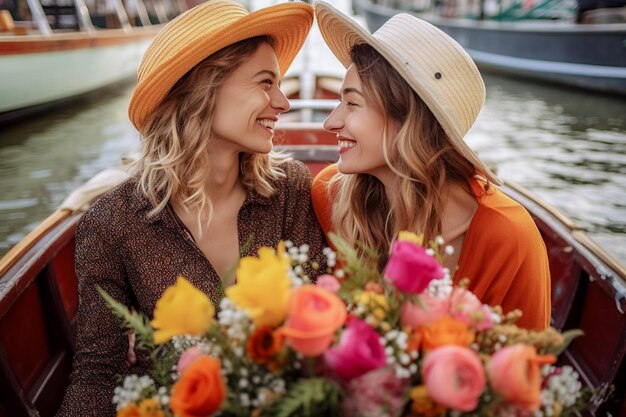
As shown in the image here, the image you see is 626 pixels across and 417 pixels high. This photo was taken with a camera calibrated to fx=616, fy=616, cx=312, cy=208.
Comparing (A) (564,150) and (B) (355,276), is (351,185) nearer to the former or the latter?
(B) (355,276)

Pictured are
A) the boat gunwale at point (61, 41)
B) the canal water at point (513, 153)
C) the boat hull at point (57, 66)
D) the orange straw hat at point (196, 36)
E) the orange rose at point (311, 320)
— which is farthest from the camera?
the boat hull at point (57, 66)

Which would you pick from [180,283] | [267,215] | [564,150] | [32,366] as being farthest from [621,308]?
[564,150]

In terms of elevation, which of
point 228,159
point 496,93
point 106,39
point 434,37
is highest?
point 434,37

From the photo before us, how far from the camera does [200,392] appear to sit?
74cm

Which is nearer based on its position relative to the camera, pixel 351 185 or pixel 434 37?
pixel 434 37

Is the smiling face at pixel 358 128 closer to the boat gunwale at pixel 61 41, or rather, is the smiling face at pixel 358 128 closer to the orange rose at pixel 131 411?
the orange rose at pixel 131 411

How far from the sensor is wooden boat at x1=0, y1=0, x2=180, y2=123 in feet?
27.5

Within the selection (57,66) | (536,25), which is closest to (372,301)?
(57,66)

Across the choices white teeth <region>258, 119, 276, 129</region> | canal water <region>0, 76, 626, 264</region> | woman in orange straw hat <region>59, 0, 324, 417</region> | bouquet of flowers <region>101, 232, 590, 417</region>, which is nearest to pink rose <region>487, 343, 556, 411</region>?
bouquet of flowers <region>101, 232, 590, 417</region>

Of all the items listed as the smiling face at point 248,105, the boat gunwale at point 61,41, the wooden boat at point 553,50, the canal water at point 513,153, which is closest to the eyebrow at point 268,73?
the smiling face at point 248,105

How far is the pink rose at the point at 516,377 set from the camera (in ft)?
2.40

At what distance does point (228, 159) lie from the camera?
6.61ft

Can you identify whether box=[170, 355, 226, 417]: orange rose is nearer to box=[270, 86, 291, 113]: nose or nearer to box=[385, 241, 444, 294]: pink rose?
box=[385, 241, 444, 294]: pink rose

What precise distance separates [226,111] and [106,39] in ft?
34.4
